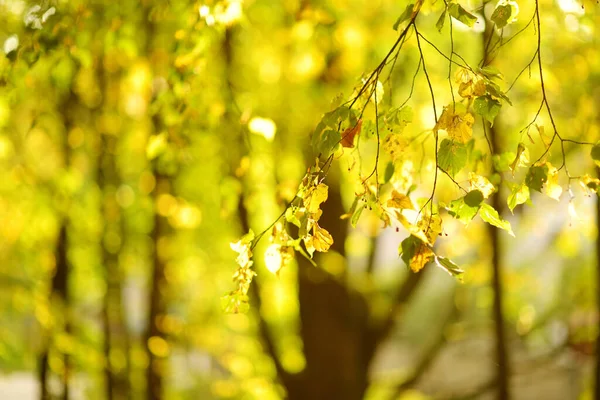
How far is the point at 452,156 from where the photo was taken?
1705mm

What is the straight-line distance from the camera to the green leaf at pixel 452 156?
1695 mm

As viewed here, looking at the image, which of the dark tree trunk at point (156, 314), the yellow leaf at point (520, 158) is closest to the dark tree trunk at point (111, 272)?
the dark tree trunk at point (156, 314)

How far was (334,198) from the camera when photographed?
17.5 feet

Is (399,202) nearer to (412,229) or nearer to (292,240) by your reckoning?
(412,229)

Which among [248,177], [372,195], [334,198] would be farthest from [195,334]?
[372,195]

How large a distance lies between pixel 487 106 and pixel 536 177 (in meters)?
0.24

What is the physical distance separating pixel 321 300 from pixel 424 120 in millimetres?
1819

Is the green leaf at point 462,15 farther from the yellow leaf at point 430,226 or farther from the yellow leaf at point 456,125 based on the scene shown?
the yellow leaf at point 430,226

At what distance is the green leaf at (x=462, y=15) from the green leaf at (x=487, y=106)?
0.19 metres

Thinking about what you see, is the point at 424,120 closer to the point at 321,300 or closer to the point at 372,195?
the point at 321,300

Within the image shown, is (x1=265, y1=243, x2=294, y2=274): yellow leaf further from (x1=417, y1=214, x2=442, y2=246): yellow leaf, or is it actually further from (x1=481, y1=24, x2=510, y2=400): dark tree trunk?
(x1=481, y1=24, x2=510, y2=400): dark tree trunk

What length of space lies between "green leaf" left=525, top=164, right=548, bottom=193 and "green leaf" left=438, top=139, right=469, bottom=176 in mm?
182

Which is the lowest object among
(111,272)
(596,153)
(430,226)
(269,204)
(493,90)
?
(430,226)

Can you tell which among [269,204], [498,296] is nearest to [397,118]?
[498,296]
